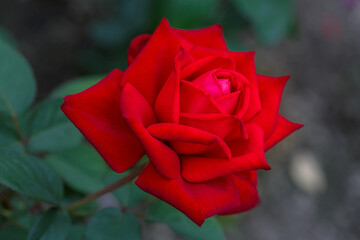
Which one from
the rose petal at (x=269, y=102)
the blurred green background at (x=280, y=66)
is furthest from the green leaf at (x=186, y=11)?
the rose petal at (x=269, y=102)

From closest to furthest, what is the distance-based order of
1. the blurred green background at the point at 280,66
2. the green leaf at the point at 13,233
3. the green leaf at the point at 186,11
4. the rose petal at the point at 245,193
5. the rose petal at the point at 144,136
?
the rose petal at the point at 144,136, the rose petal at the point at 245,193, the green leaf at the point at 13,233, the green leaf at the point at 186,11, the blurred green background at the point at 280,66

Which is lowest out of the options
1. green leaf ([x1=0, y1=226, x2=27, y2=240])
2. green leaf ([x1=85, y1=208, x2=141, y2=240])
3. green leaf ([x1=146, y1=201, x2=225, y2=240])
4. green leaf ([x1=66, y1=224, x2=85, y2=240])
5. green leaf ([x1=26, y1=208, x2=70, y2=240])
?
green leaf ([x1=66, y1=224, x2=85, y2=240])

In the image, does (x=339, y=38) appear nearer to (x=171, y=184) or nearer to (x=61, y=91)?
(x=61, y=91)

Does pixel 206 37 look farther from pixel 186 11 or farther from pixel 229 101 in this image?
pixel 186 11

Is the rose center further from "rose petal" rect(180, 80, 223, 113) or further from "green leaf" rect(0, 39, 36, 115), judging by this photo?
"green leaf" rect(0, 39, 36, 115)

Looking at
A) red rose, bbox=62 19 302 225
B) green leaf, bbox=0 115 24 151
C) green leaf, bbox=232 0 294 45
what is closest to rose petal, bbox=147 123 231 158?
red rose, bbox=62 19 302 225

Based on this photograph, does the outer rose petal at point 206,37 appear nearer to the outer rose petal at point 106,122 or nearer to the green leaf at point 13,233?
the outer rose petal at point 106,122

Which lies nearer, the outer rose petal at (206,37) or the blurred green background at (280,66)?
the outer rose petal at (206,37)
